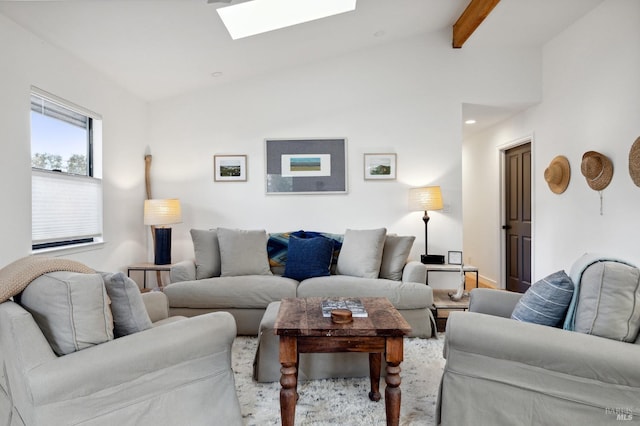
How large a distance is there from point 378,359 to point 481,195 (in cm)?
427

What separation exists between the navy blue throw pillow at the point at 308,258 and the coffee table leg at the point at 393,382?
167 centimetres

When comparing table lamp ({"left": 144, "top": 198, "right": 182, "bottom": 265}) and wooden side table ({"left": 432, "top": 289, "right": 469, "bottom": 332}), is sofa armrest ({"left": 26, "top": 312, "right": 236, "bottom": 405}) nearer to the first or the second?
wooden side table ({"left": 432, "top": 289, "right": 469, "bottom": 332})

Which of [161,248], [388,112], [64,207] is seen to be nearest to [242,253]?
[161,248]

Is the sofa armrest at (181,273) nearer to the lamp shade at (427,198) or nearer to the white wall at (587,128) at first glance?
the lamp shade at (427,198)

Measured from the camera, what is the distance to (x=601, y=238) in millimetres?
3273

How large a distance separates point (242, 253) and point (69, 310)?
2066mm

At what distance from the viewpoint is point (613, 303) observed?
149cm

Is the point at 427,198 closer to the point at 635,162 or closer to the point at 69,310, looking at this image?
the point at 635,162

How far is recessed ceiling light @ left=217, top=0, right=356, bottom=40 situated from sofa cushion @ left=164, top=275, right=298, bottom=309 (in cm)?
227

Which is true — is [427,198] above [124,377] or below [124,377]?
above

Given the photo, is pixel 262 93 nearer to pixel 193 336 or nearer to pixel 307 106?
pixel 307 106

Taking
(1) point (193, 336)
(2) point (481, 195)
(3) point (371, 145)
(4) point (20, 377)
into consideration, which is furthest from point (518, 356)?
(2) point (481, 195)

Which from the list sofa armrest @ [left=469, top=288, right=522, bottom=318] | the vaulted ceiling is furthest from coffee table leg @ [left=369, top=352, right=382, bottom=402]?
the vaulted ceiling

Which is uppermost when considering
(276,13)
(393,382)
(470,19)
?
(470,19)
